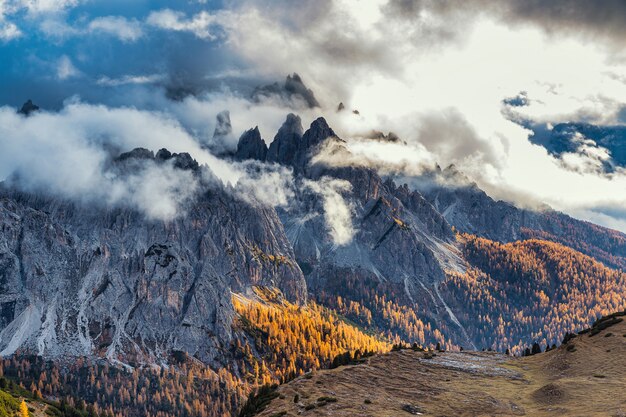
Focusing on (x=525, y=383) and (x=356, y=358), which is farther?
(x=356, y=358)

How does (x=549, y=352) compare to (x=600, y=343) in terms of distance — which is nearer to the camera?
(x=600, y=343)

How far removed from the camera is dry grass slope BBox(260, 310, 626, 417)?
97062mm

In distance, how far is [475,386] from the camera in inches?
4550

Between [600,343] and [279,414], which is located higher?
[600,343]

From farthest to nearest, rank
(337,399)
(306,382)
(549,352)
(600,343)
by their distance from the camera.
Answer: (549,352) < (600,343) < (306,382) < (337,399)

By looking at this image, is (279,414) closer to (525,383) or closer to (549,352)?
(525,383)

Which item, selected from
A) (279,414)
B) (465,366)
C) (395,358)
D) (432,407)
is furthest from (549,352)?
(279,414)

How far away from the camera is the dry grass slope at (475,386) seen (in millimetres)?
97062

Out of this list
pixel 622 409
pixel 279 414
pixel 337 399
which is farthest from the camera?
pixel 337 399

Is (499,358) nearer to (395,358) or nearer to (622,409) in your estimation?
(395,358)

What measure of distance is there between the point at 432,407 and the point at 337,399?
16294 millimetres

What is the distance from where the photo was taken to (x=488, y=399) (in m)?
104

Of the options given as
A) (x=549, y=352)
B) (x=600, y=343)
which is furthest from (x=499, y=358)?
(x=600, y=343)

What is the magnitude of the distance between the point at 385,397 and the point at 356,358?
29.0 meters
